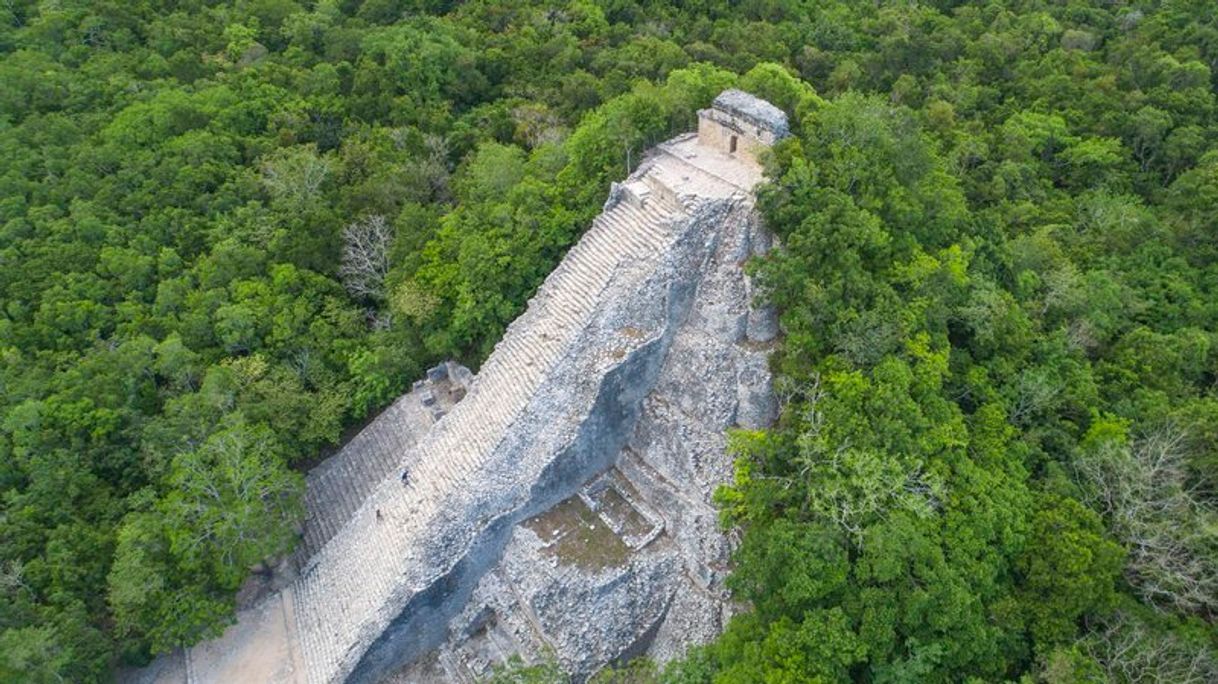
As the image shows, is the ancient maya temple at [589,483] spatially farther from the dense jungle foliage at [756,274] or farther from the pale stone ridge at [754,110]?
the dense jungle foliage at [756,274]

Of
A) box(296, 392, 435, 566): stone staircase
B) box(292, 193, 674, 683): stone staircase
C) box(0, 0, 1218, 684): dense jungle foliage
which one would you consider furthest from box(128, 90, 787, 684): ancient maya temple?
box(296, 392, 435, 566): stone staircase

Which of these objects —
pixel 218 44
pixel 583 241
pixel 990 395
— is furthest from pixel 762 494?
pixel 218 44

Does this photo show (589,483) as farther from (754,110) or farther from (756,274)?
(754,110)

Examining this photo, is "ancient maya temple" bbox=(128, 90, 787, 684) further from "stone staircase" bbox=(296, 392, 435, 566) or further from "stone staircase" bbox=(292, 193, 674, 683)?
"stone staircase" bbox=(296, 392, 435, 566)

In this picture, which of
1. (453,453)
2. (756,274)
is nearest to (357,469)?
(453,453)

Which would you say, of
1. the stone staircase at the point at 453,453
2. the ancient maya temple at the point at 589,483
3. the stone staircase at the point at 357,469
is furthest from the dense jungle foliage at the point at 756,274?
the stone staircase at the point at 453,453
